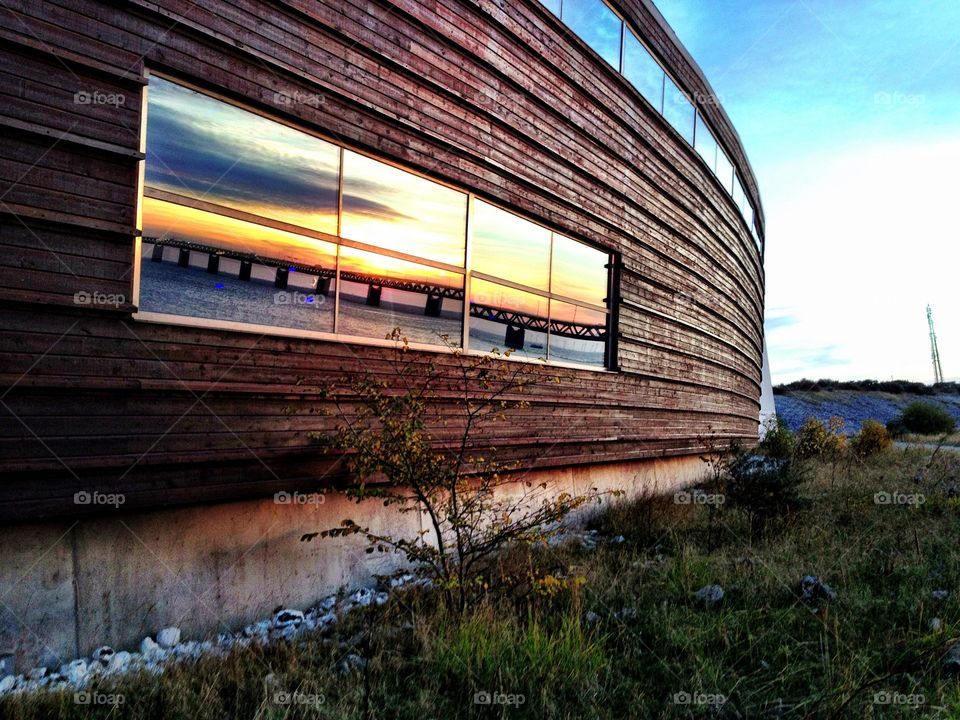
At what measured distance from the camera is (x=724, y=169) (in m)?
13.5

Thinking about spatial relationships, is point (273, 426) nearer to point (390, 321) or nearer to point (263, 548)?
point (263, 548)

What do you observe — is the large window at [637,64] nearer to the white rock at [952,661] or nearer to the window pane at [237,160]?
the window pane at [237,160]

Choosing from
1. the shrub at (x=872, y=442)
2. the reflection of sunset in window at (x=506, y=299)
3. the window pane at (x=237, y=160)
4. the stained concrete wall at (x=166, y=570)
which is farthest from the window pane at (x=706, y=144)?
the stained concrete wall at (x=166, y=570)

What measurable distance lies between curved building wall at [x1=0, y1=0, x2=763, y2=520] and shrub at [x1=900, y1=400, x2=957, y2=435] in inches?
956

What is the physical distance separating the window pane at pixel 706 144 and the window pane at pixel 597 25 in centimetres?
355

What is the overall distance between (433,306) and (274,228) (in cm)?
177

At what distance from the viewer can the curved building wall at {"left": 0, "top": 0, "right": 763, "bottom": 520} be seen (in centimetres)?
374

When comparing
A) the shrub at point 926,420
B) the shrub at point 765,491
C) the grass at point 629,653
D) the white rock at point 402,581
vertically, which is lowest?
the white rock at point 402,581

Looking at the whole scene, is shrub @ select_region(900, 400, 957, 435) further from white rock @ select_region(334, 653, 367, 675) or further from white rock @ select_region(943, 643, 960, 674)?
white rock @ select_region(334, 653, 367, 675)

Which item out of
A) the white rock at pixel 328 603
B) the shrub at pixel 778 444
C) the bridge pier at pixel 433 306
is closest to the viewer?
the white rock at pixel 328 603

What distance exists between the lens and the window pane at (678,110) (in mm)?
10266

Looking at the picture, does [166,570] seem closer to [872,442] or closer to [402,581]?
[402,581]

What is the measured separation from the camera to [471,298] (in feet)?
21.8

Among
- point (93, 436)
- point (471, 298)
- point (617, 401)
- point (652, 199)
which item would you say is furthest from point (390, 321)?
point (652, 199)
